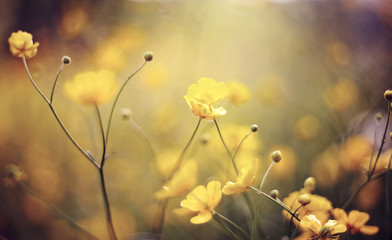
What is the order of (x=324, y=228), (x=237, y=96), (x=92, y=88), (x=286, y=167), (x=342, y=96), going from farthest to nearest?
(x=342, y=96) < (x=286, y=167) < (x=237, y=96) < (x=92, y=88) < (x=324, y=228)

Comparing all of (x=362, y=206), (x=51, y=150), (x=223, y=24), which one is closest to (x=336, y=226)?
(x=362, y=206)

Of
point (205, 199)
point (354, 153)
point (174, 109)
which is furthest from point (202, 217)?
point (174, 109)

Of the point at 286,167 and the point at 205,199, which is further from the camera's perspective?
the point at 286,167

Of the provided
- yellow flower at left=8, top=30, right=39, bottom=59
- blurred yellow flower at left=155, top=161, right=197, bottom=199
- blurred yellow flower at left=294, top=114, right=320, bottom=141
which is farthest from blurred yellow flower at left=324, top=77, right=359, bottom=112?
yellow flower at left=8, top=30, right=39, bottom=59

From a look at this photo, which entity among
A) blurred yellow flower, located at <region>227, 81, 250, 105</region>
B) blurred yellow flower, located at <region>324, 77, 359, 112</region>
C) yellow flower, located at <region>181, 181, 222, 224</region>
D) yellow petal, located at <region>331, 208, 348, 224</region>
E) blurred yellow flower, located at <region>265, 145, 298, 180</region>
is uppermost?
blurred yellow flower, located at <region>324, 77, 359, 112</region>

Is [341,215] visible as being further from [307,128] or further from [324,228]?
[307,128]

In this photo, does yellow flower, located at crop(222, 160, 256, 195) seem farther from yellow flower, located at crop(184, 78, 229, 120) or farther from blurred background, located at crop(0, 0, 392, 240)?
blurred background, located at crop(0, 0, 392, 240)

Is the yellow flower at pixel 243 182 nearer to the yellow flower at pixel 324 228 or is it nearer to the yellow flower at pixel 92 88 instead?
the yellow flower at pixel 324 228
